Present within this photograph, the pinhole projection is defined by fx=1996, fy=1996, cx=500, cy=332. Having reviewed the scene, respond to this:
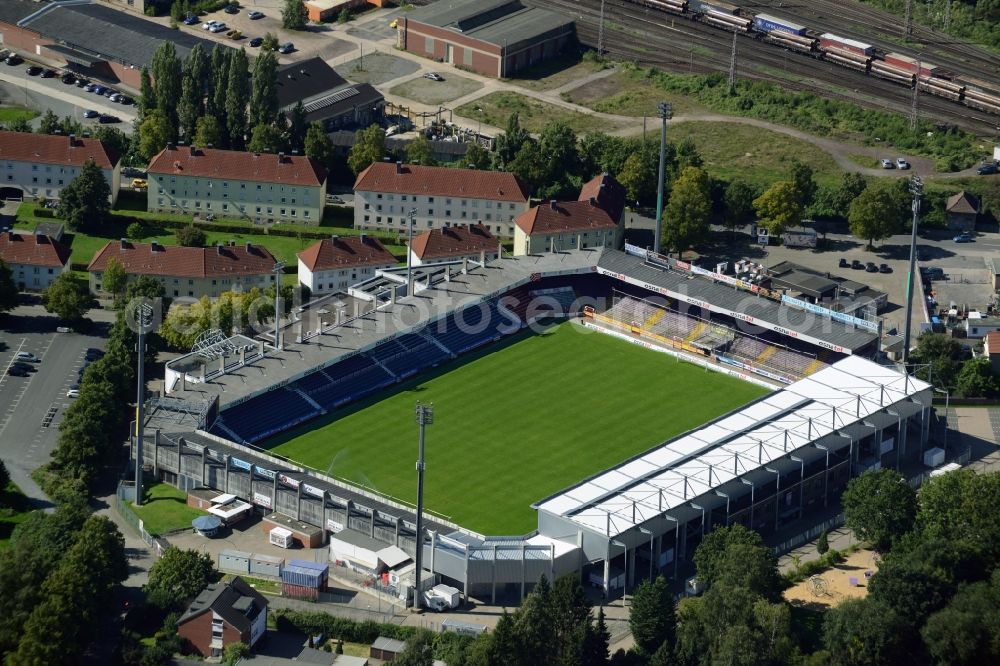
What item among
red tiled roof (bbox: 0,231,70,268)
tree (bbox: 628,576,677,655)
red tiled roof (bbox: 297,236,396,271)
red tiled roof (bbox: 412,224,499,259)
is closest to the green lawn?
tree (bbox: 628,576,677,655)

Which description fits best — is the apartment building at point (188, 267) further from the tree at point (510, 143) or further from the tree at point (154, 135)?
the tree at point (510, 143)

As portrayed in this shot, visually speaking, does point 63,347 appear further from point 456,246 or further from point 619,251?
point 619,251

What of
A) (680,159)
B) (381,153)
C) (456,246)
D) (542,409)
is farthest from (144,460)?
(680,159)

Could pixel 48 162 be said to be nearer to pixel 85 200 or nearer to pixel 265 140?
pixel 85 200

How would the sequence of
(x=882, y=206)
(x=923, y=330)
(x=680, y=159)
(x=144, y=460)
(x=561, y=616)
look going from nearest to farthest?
(x=561, y=616)
(x=144, y=460)
(x=923, y=330)
(x=882, y=206)
(x=680, y=159)

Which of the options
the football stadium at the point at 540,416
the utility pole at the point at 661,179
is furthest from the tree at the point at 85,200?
the utility pole at the point at 661,179

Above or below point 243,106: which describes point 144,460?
below

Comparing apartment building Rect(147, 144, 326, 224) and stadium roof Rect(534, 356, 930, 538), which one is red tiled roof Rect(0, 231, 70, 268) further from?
stadium roof Rect(534, 356, 930, 538)
